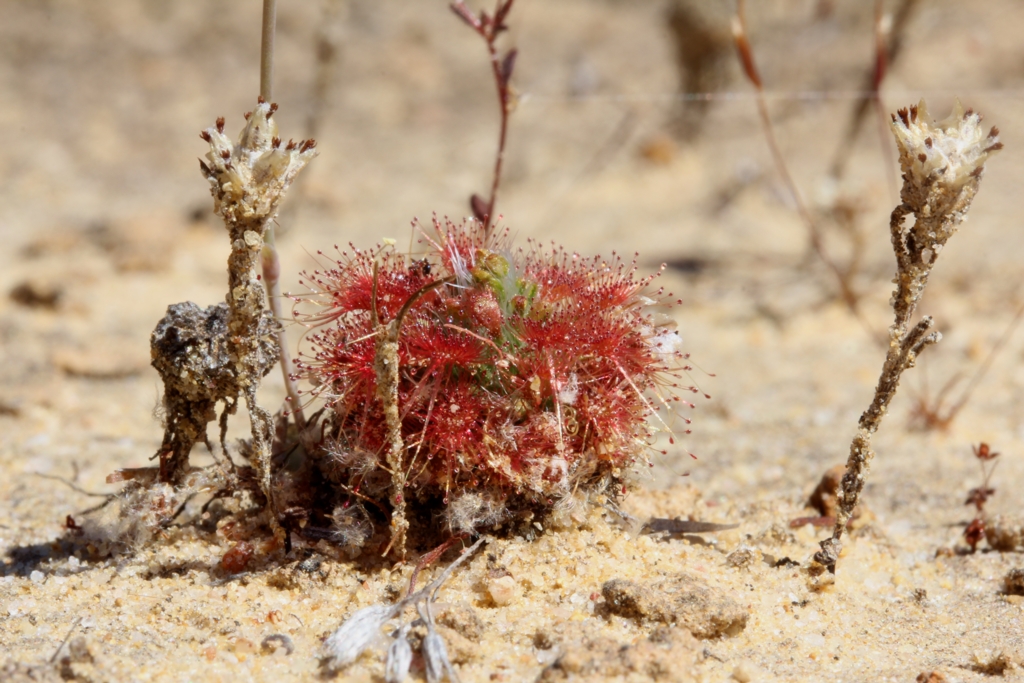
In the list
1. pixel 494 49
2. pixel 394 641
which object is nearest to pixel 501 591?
pixel 394 641

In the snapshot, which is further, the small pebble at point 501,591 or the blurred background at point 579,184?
the blurred background at point 579,184

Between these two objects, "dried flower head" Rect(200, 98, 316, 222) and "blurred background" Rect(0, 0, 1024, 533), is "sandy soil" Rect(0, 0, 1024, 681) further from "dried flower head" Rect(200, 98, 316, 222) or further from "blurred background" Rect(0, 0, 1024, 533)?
"dried flower head" Rect(200, 98, 316, 222)

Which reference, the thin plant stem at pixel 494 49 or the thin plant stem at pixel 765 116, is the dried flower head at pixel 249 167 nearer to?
the thin plant stem at pixel 494 49

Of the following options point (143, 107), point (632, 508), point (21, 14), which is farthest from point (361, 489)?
point (21, 14)

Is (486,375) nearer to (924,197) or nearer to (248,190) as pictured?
(248,190)

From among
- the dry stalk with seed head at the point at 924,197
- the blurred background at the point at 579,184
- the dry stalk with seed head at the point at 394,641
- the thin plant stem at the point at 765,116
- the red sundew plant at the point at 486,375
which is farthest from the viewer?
the blurred background at the point at 579,184

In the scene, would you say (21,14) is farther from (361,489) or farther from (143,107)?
(361,489)

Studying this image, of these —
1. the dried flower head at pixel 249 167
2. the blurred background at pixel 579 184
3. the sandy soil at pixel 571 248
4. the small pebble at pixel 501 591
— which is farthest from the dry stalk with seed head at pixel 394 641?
the blurred background at pixel 579 184
